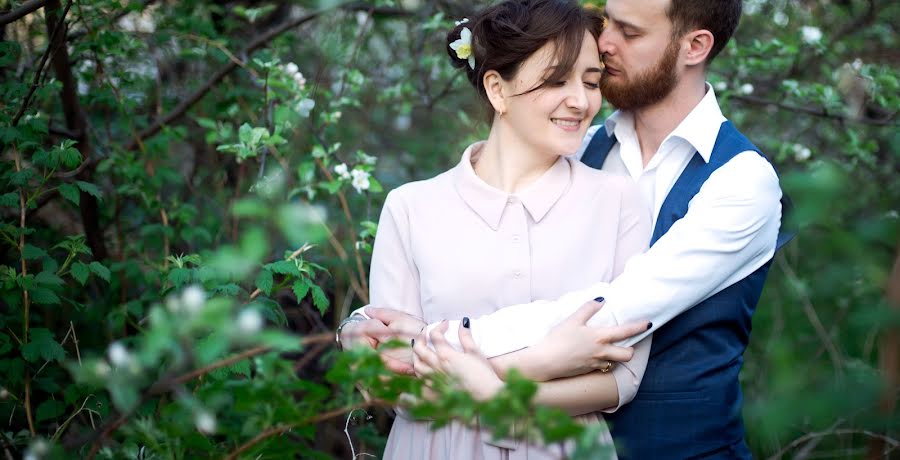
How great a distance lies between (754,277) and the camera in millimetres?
2303

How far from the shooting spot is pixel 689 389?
85.9 inches

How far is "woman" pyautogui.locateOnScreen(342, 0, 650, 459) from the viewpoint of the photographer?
2107 millimetres

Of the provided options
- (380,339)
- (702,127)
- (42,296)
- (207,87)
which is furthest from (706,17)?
(42,296)

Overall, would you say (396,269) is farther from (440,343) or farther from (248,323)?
(248,323)

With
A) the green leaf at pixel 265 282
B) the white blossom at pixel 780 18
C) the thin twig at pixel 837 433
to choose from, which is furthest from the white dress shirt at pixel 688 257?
the white blossom at pixel 780 18

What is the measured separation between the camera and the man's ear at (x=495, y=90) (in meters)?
2.24

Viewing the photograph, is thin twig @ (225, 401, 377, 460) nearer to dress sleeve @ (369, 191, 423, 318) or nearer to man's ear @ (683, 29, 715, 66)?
dress sleeve @ (369, 191, 423, 318)

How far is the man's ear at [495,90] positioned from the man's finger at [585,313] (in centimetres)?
59

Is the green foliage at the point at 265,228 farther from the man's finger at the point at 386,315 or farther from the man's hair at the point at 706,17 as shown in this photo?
the man's hair at the point at 706,17

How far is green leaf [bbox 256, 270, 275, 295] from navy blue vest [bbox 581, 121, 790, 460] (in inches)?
37.5

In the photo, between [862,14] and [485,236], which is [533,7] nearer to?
[485,236]

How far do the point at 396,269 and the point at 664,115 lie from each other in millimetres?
990

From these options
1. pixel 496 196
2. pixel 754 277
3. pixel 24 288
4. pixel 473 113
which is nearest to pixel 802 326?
pixel 754 277

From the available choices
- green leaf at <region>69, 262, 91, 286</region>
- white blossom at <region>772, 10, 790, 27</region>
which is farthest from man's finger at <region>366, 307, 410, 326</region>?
white blossom at <region>772, 10, 790, 27</region>
